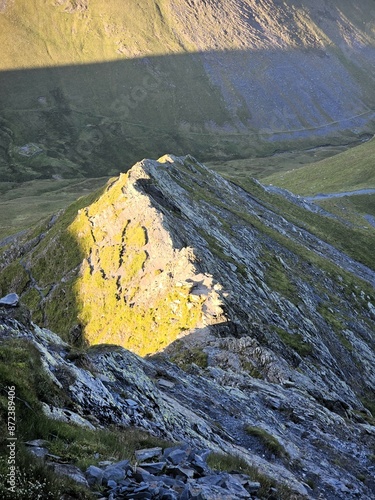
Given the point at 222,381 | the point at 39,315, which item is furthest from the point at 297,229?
the point at 222,381

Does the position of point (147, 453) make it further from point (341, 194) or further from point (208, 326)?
point (341, 194)

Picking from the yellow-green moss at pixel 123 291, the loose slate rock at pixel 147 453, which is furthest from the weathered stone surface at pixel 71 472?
the yellow-green moss at pixel 123 291

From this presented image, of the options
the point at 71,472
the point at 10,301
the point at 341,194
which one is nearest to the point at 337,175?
the point at 341,194

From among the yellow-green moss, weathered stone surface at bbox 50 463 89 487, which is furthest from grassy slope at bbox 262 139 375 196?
weathered stone surface at bbox 50 463 89 487

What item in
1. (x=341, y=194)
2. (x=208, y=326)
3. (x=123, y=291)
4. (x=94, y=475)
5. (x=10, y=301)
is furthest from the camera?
(x=341, y=194)

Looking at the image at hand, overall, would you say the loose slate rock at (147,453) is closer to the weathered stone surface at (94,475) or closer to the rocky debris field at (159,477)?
the rocky debris field at (159,477)
